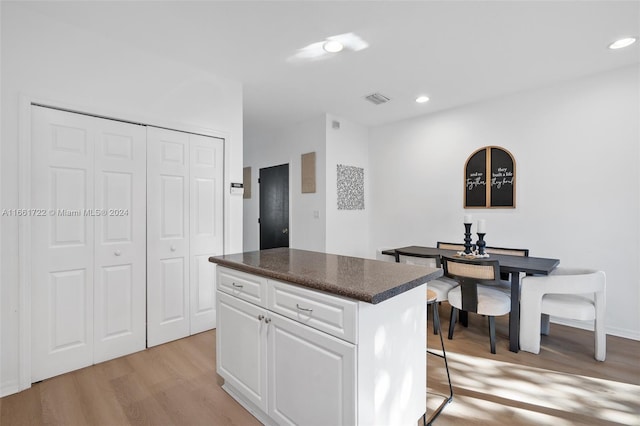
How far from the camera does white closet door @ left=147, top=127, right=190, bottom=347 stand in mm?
2762

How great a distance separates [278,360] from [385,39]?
2.51m

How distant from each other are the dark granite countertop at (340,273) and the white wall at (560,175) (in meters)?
2.64

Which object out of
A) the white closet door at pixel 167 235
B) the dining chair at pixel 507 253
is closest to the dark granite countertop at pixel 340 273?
the white closet door at pixel 167 235

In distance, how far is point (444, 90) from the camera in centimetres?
360

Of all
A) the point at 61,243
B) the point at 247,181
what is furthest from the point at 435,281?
the point at 247,181

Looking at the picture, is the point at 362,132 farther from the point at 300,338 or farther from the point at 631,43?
the point at 300,338

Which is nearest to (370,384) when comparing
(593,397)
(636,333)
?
(593,397)

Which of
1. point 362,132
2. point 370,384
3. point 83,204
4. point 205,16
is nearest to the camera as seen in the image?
point 370,384

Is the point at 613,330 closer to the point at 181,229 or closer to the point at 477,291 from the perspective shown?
the point at 477,291

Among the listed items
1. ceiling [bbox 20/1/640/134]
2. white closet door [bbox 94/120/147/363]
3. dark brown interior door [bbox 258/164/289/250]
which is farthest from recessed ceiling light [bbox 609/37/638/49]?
white closet door [bbox 94/120/147/363]

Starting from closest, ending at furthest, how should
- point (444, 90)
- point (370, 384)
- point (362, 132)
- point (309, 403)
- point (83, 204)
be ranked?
point (370, 384) → point (309, 403) → point (83, 204) → point (444, 90) → point (362, 132)

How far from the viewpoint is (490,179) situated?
12.7 feet

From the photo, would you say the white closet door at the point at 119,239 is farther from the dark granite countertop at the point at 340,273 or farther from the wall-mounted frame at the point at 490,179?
the wall-mounted frame at the point at 490,179

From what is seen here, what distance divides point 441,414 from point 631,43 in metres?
3.36
